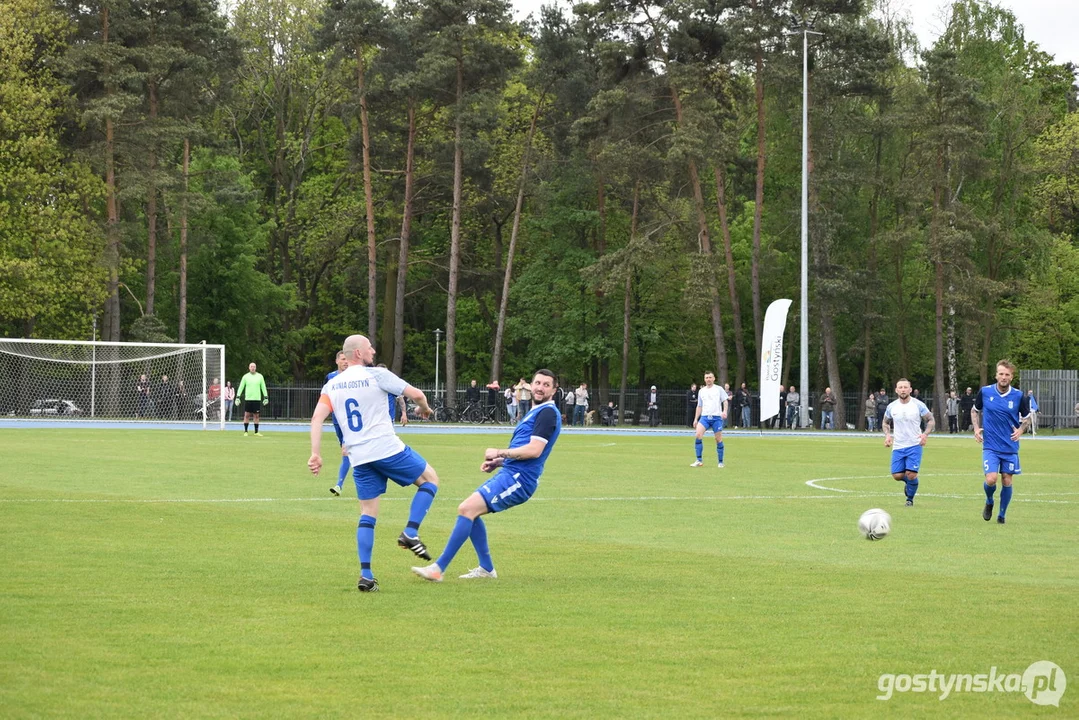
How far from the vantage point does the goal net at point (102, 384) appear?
47.2 m

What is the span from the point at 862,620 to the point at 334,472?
1609cm

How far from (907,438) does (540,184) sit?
144ft

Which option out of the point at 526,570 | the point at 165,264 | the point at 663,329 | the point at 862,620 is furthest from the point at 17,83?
the point at 862,620

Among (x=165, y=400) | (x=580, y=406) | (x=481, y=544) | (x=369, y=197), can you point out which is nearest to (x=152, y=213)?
(x=369, y=197)

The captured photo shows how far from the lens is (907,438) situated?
19188 millimetres

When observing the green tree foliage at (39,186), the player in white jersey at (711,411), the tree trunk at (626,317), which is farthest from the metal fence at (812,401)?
the player in white jersey at (711,411)

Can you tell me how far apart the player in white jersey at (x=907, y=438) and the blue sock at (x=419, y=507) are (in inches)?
384

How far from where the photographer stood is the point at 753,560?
497 inches

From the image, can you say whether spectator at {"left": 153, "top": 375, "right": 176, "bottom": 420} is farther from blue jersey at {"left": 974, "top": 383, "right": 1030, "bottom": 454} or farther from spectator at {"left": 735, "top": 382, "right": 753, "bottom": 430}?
blue jersey at {"left": 974, "top": 383, "right": 1030, "bottom": 454}

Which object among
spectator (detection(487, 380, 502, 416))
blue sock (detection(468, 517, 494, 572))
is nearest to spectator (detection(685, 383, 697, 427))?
spectator (detection(487, 380, 502, 416))

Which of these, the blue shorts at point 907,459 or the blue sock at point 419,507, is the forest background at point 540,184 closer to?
the blue shorts at point 907,459

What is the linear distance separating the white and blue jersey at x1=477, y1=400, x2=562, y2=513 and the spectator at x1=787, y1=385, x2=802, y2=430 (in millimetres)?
45477

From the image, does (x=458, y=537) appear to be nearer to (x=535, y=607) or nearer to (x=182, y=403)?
(x=535, y=607)

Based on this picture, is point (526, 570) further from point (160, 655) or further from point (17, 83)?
point (17, 83)
